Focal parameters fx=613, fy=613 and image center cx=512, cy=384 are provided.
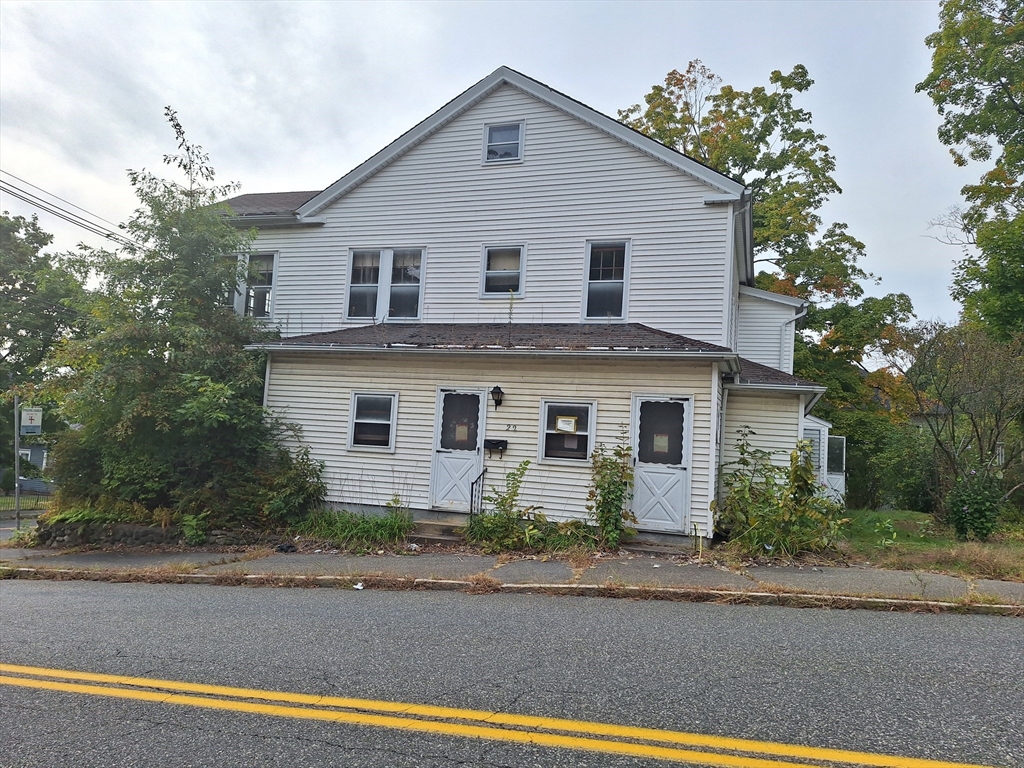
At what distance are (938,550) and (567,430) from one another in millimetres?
6164

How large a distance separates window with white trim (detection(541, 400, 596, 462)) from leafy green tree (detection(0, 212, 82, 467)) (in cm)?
2494

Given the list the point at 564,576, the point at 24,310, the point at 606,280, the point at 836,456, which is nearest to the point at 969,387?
the point at 836,456

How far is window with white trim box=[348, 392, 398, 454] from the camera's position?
12.1 m

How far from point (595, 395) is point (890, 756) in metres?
8.00

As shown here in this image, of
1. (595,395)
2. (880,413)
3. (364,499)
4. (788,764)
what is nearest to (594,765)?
(788,764)

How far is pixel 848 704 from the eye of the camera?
3807mm

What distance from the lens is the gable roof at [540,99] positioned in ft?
39.0

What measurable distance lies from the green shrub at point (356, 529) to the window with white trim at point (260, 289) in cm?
596

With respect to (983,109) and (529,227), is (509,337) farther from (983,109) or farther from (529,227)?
(983,109)

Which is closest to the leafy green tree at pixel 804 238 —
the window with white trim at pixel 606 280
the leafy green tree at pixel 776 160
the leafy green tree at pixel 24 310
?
the leafy green tree at pixel 776 160

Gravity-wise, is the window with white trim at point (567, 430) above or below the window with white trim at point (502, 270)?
below

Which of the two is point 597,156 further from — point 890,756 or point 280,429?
point 890,756

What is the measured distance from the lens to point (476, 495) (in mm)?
11359

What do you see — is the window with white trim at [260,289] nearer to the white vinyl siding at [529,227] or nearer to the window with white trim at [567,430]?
the white vinyl siding at [529,227]
